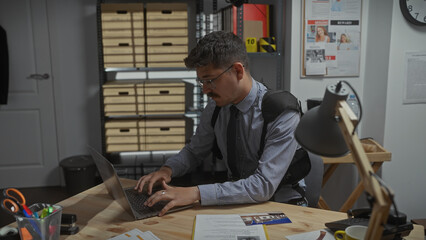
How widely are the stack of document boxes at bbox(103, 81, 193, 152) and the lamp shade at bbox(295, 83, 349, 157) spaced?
248 cm

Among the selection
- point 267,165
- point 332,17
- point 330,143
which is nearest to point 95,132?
point 332,17

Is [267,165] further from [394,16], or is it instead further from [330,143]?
[394,16]

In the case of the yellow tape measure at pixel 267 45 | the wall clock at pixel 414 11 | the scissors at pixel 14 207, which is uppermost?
the wall clock at pixel 414 11

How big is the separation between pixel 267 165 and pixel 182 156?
493mm

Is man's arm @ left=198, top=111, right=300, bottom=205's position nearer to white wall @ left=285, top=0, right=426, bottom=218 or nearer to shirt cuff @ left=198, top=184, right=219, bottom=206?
shirt cuff @ left=198, top=184, right=219, bottom=206

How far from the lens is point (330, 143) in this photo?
0.79 m

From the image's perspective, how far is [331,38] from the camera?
2715 millimetres

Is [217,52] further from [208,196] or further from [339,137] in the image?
[339,137]

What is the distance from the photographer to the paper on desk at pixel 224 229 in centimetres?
108

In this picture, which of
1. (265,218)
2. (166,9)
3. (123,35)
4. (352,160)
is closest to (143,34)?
(123,35)

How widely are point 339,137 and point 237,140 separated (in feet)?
2.83

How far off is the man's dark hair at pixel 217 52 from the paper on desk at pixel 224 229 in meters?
0.60

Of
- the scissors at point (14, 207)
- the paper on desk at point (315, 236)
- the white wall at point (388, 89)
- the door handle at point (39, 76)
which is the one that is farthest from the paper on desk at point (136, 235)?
the door handle at point (39, 76)

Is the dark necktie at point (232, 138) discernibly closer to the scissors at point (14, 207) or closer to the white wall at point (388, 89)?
the scissors at point (14, 207)
